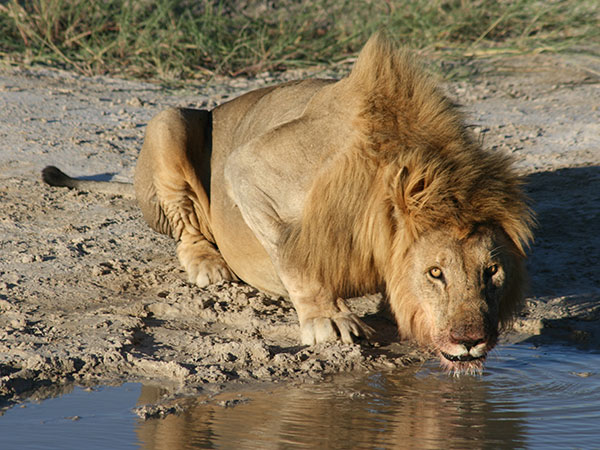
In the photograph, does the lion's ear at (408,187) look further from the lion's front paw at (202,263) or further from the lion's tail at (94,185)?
the lion's tail at (94,185)

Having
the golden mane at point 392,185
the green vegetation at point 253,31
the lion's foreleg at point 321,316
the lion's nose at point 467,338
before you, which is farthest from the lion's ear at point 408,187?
the green vegetation at point 253,31

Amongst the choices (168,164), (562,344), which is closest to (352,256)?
(562,344)

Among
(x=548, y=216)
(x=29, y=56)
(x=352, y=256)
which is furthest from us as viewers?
(x=29, y=56)

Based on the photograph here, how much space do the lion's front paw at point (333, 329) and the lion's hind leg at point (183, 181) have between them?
1125mm

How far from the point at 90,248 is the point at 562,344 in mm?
2752

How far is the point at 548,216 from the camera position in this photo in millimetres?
6047

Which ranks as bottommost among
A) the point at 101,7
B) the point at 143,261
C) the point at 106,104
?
the point at 143,261

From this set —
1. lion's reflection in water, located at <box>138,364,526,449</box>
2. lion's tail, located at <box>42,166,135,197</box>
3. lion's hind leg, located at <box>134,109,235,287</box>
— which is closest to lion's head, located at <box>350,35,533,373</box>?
lion's reflection in water, located at <box>138,364,526,449</box>

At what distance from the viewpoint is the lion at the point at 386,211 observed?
12.0ft

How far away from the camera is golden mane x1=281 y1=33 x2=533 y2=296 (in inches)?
146

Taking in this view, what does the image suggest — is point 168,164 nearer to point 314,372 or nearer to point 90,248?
point 90,248

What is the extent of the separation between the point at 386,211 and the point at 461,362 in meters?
0.67

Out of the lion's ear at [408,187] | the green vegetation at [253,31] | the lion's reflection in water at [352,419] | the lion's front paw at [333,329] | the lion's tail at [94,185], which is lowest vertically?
the lion's reflection in water at [352,419]

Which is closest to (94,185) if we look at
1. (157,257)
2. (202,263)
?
(157,257)
